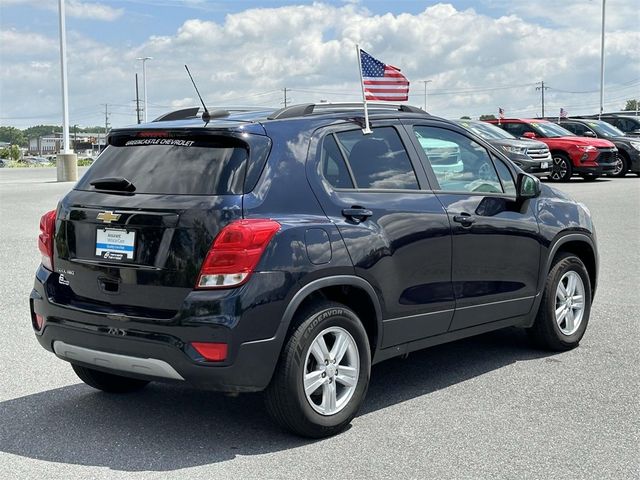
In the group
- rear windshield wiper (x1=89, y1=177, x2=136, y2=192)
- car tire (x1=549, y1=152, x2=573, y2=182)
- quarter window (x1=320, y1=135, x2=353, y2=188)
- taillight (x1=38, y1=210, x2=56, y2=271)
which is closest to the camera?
rear windshield wiper (x1=89, y1=177, x2=136, y2=192)

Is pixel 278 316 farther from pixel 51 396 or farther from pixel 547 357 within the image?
pixel 547 357

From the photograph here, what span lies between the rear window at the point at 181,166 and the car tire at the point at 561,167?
21.2 m

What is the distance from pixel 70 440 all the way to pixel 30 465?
381mm

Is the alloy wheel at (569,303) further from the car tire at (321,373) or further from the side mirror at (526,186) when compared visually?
the car tire at (321,373)

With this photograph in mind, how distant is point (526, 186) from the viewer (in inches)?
235

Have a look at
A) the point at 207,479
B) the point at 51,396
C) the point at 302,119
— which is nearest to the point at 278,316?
the point at 207,479

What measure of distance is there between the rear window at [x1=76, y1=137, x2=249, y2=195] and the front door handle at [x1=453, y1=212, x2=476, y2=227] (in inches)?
62.6

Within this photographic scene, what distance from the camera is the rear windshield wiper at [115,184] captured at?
4.68m

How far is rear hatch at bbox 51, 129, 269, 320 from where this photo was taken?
4344mm

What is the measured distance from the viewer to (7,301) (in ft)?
27.3

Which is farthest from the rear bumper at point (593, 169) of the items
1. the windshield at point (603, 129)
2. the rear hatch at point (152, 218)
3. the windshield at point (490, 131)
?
the rear hatch at point (152, 218)

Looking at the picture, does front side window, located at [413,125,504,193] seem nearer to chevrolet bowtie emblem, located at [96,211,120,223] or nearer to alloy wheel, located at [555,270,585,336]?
alloy wheel, located at [555,270,585,336]

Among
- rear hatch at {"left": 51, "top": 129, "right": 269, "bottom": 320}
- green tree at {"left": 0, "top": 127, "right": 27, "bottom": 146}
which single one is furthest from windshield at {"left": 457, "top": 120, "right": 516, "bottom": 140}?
green tree at {"left": 0, "top": 127, "right": 27, "bottom": 146}

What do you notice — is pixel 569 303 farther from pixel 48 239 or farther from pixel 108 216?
pixel 48 239
